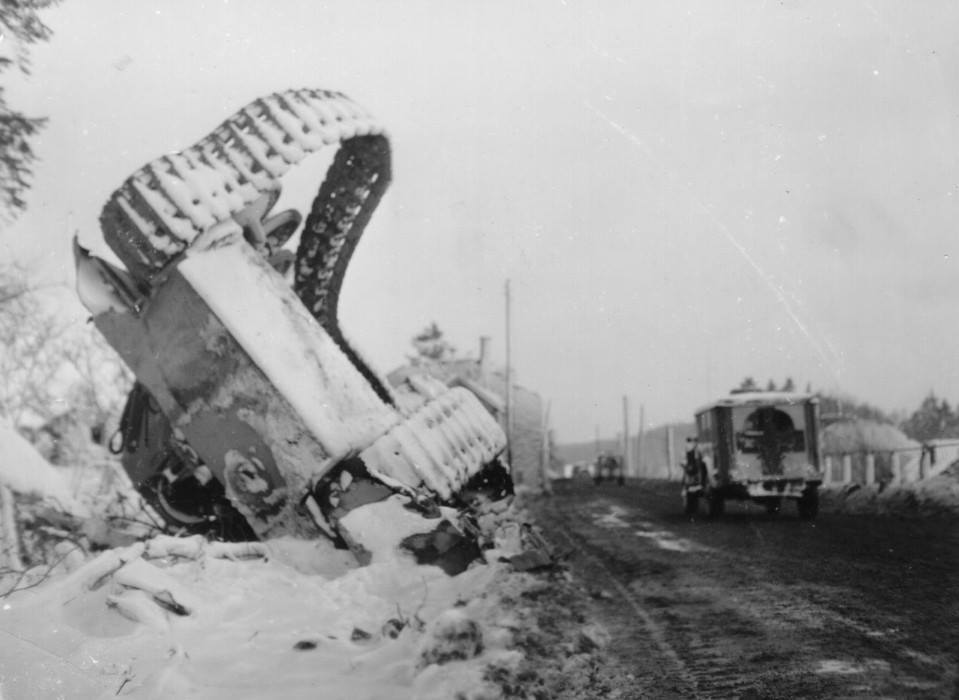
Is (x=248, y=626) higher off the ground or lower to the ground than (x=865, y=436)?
lower

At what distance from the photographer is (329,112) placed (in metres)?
6.28

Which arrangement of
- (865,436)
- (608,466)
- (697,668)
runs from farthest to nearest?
(608,466), (865,436), (697,668)

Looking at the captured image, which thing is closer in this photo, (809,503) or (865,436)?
(809,503)

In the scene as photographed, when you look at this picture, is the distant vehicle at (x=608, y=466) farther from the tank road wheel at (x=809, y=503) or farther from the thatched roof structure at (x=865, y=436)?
the tank road wheel at (x=809, y=503)

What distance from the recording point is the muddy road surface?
3713 millimetres

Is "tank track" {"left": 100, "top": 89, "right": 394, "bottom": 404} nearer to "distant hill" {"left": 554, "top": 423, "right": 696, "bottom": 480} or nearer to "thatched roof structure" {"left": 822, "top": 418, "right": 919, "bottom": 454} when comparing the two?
"thatched roof structure" {"left": 822, "top": 418, "right": 919, "bottom": 454}

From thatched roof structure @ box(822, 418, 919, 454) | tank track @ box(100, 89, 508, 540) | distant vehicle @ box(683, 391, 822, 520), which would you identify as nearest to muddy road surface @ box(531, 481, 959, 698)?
tank track @ box(100, 89, 508, 540)

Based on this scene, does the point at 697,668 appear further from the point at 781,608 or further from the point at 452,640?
the point at 781,608

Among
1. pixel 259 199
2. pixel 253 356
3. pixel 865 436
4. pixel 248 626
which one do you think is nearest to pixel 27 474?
pixel 253 356

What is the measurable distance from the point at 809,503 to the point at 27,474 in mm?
10681

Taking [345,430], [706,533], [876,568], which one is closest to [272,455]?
[345,430]

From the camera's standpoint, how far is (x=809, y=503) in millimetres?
13266

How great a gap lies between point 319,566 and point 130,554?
1.32 m

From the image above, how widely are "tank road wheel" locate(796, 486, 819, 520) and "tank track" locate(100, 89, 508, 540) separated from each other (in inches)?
307
